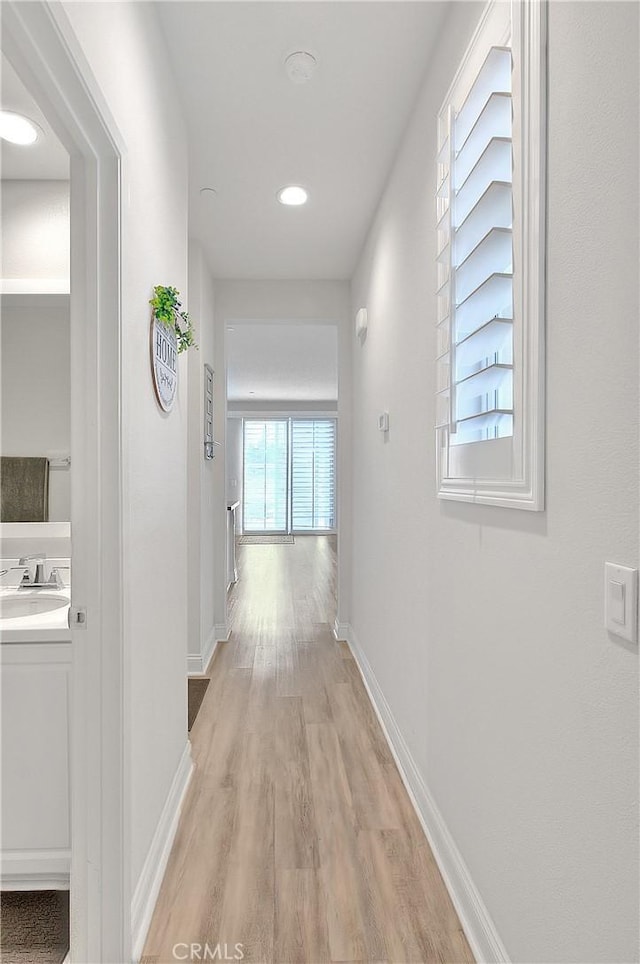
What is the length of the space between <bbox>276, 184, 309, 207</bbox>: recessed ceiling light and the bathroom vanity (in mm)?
2379

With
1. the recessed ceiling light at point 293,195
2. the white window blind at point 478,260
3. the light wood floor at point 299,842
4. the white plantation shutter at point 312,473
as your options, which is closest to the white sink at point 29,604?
the light wood floor at point 299,842

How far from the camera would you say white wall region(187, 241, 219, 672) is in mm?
3439

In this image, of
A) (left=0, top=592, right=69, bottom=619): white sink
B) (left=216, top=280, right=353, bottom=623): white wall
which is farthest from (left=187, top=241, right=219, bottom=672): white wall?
(left=0, top=592, right=69, bottom=619): white sink

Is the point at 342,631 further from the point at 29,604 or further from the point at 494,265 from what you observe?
the point at 494,265

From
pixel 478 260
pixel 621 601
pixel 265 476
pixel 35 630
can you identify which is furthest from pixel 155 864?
pixel 265 476

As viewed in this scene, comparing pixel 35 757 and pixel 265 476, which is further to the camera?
pixel 265 476

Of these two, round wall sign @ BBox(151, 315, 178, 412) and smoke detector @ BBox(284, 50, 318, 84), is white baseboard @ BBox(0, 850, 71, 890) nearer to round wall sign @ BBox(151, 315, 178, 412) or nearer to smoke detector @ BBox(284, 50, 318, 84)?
round wall sign @ BBox(151, 315, 178, 412)

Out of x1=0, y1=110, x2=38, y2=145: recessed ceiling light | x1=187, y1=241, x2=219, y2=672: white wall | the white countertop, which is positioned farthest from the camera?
x1=187, y1=241, x2=219, y2=672: white wall

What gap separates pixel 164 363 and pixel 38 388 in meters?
0.66

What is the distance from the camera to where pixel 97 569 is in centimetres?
134

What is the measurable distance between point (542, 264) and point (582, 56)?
33cm

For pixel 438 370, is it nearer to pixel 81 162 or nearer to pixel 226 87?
pixel 81 162

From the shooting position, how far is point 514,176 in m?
1.21

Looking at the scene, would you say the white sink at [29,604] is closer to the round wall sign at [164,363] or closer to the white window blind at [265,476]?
the round wall sign at [164,363]
